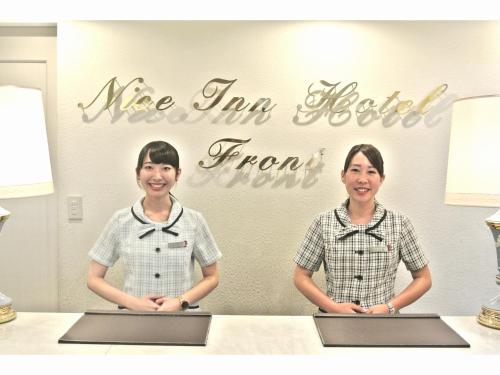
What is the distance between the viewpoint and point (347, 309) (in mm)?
1805

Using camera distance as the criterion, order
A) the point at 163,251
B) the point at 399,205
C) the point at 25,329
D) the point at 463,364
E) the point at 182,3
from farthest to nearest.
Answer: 1. the point at 399,205
2. the point at 182,3
3. the point at 163,251
4. the point at 25,329
5. the point at 463,364

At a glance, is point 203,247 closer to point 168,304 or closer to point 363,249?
point 168,304

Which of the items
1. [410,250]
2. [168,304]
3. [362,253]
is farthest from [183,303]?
[410,250]

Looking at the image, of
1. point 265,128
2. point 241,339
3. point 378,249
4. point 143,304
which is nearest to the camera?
point 241,339

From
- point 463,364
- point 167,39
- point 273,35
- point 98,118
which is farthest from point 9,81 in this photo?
point 463,364

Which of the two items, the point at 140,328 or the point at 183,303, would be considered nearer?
the point at 140,328

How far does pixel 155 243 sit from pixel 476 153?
1.17m

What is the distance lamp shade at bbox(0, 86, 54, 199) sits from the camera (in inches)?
64.0

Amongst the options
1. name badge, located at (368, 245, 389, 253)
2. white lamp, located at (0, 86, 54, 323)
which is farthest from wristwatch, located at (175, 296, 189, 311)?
name badge, located at (368, 245, 389, 253)

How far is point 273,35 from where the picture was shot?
2660 mm

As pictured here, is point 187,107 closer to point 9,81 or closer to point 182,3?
point 182,3

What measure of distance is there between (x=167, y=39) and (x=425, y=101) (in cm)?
140

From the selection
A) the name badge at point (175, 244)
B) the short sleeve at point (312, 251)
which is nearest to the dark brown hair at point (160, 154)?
the name badge at point (175, 244)

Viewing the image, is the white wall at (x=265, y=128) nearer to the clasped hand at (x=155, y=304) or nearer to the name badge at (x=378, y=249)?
the name badge at (x=378, y=249)
